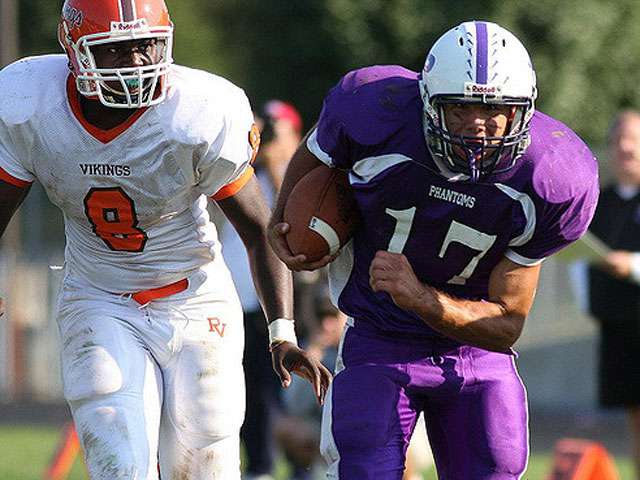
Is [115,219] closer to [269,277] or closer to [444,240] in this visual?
[269,277]

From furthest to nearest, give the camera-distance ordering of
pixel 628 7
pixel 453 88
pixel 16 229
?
pixel 628 7, pixel 16 229, pixel 453 88

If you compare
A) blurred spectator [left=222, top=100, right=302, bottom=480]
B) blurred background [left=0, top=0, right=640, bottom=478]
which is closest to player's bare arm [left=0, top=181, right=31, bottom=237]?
blurred spectator [left=222, top=100, right=302, bottom=480]

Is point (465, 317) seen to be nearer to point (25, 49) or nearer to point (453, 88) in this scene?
point (453, 88)

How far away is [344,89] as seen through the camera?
4.58 metres

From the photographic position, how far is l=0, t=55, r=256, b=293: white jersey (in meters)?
4.54

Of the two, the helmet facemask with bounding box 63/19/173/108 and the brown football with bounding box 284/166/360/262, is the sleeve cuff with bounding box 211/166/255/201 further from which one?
the helmet facemask with bounding box 63/19/173/108

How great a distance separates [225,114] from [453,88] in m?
0.75

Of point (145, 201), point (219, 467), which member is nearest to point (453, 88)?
point (145, 201)

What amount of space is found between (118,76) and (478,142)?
1.06 meters

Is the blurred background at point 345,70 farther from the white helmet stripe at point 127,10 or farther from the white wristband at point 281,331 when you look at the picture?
the white helmet stripe at point 127,10

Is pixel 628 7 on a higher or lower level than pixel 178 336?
lower

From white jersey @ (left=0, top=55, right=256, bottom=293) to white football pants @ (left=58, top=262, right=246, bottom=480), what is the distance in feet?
0.32

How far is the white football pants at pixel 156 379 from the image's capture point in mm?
4504

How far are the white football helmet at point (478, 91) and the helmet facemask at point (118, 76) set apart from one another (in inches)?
31.0
